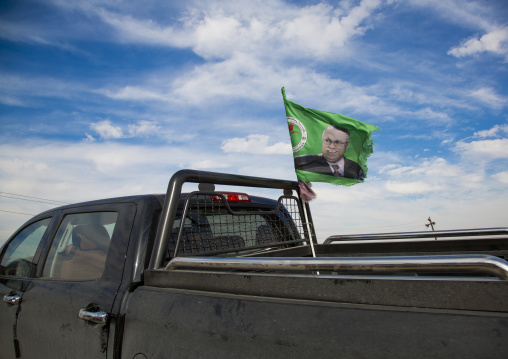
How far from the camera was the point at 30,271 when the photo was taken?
2994 millimetres

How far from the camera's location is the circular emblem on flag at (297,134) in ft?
11.1

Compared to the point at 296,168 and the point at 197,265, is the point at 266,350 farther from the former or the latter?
the point at 296,168

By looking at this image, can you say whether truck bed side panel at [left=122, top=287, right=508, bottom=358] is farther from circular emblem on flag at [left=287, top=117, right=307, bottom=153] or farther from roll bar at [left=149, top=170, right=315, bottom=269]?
circular emblem on flag at [left=287, top=117, right=307, bottom=153]

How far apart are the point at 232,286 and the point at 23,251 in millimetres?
2631

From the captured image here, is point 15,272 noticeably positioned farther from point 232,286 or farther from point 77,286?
point 232,286

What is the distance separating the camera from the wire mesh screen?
2.51 meters

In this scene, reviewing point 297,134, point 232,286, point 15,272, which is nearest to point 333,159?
point 297,134

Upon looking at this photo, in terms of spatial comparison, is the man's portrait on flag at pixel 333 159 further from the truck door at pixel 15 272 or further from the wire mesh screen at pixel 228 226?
the truck door at pixel 15 272

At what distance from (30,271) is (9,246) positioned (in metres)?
0.77

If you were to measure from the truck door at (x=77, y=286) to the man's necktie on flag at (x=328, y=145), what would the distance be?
1.65m

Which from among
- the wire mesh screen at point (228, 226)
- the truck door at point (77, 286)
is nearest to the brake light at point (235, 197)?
the wire mesh screen at point (228, 226)

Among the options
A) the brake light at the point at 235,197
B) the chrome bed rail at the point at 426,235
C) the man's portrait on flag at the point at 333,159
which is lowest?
the chrome bed rail at the point at 426,235

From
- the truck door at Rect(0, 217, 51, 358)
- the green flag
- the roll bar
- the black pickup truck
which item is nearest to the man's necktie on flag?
the green flag

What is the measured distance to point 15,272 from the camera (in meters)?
3.19
